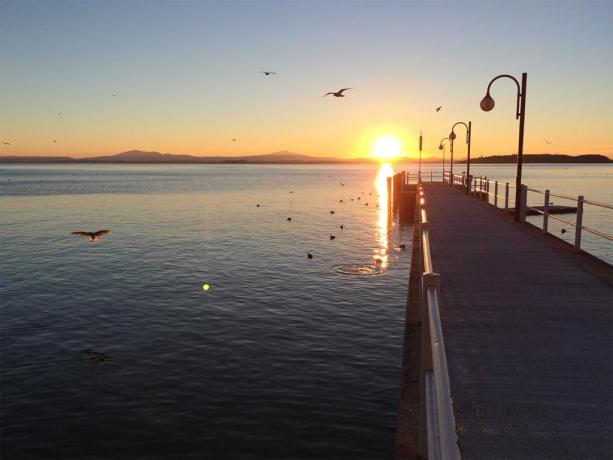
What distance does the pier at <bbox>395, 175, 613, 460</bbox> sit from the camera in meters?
4.17

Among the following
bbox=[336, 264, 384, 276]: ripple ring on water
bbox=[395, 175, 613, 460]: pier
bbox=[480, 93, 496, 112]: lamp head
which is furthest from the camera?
bbox=[336, 264, 384, 276]: ripple ring on water

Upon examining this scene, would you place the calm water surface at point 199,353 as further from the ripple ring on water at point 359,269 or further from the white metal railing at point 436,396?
the white metal railing at point 436,396

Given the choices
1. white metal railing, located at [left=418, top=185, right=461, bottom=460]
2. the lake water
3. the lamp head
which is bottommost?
the lake water

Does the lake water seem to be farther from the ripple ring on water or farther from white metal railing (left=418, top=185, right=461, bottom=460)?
white metal railing (left=418, top=185, right=461, bottom=460)

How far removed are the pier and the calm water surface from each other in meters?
2.99

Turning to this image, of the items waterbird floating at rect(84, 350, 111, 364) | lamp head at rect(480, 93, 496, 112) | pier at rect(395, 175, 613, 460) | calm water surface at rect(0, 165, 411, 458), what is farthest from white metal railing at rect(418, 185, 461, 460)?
lamp head at rect(480, 93, 496, 112)

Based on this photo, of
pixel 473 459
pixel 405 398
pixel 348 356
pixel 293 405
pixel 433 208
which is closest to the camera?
pixel 473 459

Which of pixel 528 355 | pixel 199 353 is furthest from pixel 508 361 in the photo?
pixel 199 353

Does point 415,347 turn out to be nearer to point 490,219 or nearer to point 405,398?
point 405,398

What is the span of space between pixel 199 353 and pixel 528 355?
928cm

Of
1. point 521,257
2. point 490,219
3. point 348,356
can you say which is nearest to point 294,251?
point 490,219

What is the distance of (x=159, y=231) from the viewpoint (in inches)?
1458

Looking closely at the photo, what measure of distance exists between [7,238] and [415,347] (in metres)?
33.8

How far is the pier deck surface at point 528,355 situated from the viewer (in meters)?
4.40
